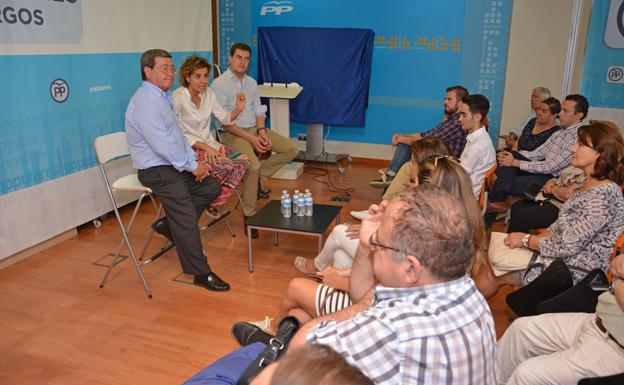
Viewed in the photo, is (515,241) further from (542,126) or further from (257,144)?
(257,144)

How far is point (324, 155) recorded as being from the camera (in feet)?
23.4

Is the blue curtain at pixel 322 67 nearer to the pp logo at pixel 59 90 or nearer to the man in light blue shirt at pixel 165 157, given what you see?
the pp logo at pixel 59 90

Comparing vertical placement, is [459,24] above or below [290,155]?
above

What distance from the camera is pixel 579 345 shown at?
2.08 metres

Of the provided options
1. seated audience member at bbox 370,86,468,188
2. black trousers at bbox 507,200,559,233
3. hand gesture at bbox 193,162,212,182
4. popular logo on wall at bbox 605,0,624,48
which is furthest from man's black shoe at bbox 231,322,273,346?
popular logo on wall at bbox 605,0,624,48

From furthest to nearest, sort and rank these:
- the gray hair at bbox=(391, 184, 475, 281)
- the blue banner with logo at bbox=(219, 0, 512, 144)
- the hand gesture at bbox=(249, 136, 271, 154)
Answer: the blue banner with logo at bbox=(219, 0, 512, 144) → the hand gesture at bbox=(249, 136, 271, 154) → the gray hair at bbox=(391, 184, 475, 281)

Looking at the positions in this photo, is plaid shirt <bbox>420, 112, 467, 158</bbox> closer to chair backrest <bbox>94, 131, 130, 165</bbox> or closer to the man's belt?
chair backrest <bbox>94, 131, 130, 165</bbox>

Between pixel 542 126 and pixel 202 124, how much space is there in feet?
10.3

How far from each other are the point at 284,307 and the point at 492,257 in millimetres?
1222

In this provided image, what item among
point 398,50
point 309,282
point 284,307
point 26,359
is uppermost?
point 398,50

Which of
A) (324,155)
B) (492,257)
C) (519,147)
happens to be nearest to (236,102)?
(324,155)

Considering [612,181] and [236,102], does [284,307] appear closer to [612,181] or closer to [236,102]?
[612,181]

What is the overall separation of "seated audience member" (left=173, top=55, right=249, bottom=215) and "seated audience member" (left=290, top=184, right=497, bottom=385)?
9.73 ft

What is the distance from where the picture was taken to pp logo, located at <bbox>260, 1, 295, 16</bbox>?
695cm
